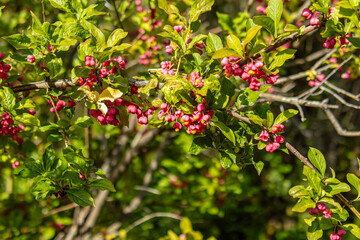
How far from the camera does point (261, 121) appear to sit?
124 centimetres

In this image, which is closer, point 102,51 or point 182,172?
point 102,51

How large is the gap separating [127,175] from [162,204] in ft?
2.03

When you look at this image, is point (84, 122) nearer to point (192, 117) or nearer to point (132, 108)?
point (132, 108)

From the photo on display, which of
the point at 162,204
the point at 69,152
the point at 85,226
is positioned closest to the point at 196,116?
the point at 69,152

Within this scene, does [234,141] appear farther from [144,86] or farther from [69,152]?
[69,152]

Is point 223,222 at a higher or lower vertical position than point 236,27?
lower

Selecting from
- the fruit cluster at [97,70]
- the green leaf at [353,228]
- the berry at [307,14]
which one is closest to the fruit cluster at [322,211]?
the green leaf at [353,228]

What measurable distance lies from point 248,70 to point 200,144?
1.15ft

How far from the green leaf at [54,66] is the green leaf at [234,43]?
24.9 inches

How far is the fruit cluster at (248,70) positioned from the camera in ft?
3.87

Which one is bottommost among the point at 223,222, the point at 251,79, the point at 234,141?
the point at 223,222

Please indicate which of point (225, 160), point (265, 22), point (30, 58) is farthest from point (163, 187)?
point (265, 22)

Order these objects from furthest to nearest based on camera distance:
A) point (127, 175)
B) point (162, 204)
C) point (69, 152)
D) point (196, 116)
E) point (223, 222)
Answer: point (223, 222)
point (127, 175)
point (162, 204)
point (69, 152)
point (196, 116)

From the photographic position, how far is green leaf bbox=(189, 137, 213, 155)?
1.33 metres
